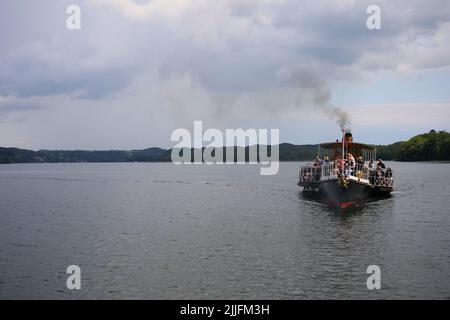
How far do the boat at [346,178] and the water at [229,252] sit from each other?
2.13 metres

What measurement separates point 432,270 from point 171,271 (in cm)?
1329

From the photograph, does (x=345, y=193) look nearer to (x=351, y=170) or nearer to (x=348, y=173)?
(x=348, y=173)

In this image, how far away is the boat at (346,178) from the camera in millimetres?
49531

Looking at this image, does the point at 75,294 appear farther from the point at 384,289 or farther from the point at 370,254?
the point at 370,254

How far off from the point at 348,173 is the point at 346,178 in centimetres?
115

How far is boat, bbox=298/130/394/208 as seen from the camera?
49.5 meters

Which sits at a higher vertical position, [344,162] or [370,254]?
[344,162]

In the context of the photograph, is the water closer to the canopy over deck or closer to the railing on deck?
the railing on deck

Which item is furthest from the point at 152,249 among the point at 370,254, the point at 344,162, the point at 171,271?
the point at 344,162

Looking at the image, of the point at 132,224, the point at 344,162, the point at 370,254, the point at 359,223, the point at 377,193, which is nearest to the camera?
the point at 370,254

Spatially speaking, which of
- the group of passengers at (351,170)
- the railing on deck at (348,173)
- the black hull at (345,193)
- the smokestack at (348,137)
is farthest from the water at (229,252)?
the smokestack at (348,137)

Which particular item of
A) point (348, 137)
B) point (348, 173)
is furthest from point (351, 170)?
point (348, 137)

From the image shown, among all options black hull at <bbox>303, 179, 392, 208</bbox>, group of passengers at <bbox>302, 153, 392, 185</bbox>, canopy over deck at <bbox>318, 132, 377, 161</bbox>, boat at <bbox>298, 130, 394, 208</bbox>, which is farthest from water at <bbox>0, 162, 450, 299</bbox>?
canopy over deck at <bbox>318, 132, 377, 161</bbox>

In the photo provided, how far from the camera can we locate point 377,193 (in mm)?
61625
